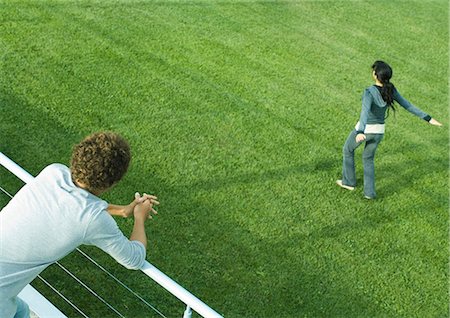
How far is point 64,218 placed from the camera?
2.76 metres

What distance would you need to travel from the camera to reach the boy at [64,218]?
2.77 m

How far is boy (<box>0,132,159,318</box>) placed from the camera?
109 inches

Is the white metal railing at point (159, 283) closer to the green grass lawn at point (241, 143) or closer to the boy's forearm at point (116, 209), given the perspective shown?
the boy's forearm at point (116, 209)

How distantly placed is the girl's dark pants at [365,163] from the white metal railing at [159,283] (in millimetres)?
3906

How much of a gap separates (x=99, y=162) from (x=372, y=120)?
4.40 m

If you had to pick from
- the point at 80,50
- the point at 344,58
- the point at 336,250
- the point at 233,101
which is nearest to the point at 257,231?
the point at 336,250

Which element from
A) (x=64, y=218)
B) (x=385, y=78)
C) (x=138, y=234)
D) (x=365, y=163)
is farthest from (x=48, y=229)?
(x=365, y=163)

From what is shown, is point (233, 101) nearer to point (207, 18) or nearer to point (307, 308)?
point (207, 18)

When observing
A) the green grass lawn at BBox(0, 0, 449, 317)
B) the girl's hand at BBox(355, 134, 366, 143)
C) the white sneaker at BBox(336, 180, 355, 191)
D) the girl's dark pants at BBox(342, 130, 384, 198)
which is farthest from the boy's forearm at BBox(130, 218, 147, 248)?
the white sneaker at BBox(336, 180, 355, 191)

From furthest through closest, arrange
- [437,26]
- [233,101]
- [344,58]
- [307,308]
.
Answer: [437,26] → [344,58] → [233,101] → [307,308]

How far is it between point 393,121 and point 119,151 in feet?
22.0

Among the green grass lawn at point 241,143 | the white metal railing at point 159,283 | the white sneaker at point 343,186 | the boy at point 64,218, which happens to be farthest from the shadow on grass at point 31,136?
the boy at point 64,218

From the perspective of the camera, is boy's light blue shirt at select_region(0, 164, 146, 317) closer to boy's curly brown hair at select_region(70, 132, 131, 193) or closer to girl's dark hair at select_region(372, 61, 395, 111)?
boy's curly brown hair at select_region(70, 132, 131, 193)

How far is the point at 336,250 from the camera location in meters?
6.07
